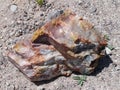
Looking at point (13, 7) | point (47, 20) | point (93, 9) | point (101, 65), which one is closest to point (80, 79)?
point (101, 65)

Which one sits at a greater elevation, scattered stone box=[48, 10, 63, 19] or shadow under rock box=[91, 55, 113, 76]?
scattered stone box=[48, 10, 63, 19]

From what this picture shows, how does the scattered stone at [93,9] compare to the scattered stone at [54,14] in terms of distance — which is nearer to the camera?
the scattered stone at [54,14]

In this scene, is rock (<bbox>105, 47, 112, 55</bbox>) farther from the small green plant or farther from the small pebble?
the small pebble

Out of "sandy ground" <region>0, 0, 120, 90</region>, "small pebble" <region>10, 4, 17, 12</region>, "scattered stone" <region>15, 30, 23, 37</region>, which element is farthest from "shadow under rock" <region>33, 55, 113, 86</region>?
"small pebble" <region>10, 4, 17, 12</region>

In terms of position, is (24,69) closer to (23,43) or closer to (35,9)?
(23,43)

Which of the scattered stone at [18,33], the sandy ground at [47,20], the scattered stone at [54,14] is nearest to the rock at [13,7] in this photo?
the sandy ground at [47,20]

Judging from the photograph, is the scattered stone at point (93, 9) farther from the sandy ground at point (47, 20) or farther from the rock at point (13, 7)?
the rock at point (13, 7)

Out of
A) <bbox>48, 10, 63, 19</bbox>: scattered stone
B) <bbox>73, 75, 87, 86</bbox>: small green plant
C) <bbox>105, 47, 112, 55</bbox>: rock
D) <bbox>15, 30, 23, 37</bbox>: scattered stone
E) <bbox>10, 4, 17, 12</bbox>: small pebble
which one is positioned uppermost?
<bbox>10, 4, 17, 12</bbox>: small pebble
